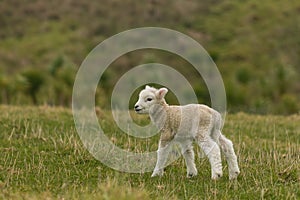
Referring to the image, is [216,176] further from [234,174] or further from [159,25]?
[159,25]

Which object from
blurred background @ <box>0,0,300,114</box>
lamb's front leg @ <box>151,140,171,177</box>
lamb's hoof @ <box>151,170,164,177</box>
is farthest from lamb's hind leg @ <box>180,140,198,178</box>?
blurred background @ <box>0,0,300,114</box>

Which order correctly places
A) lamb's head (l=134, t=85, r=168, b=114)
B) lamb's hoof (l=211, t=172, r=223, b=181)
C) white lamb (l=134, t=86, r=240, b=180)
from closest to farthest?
lamb's hoof (l=211, t=172, r=223, b=181) → white lamb (l=134, t=86, r=240, b=180) → lamb's head (l=134, t=85, r=168, b=114)

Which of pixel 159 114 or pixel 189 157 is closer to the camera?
pixel 189 157

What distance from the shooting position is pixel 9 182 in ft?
26.4

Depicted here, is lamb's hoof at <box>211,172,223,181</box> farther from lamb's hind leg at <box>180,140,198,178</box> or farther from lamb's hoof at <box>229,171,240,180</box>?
lamb's hind leg at <box>180,140,198,178</box>

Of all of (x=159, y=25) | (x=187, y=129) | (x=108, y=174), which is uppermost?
(x=159, y=25)

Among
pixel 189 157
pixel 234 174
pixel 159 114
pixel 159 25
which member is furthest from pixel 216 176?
pixel 159 25

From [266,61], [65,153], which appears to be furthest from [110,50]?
[65,153]

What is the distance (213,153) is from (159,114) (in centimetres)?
123

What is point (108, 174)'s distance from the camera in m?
8.67

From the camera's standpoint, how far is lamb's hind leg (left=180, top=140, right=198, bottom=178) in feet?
28.8

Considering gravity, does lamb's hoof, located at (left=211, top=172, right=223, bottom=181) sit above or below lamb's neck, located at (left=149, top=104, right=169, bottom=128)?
below

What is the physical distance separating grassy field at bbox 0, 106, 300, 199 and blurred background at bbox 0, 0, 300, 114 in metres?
40.2

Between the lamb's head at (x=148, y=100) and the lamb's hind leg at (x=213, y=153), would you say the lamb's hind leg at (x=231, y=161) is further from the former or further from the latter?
the lamb's head at (x=148, y=100)
